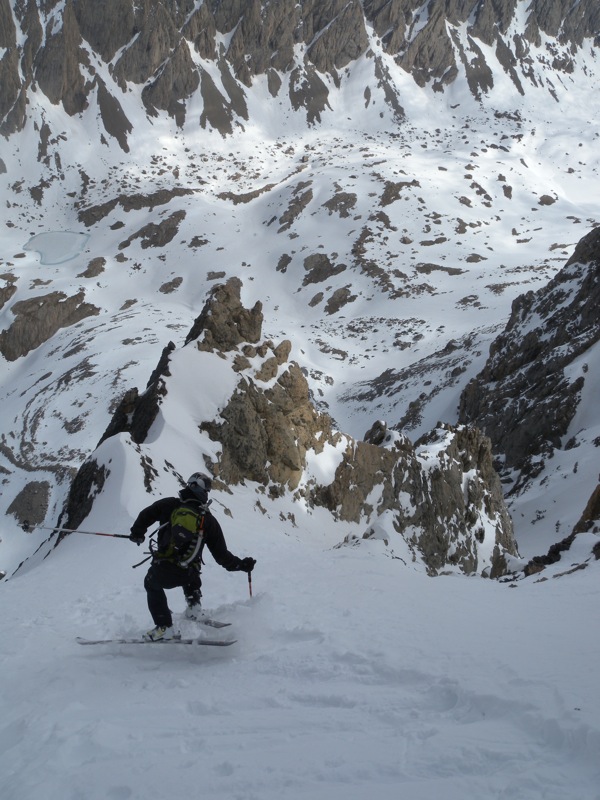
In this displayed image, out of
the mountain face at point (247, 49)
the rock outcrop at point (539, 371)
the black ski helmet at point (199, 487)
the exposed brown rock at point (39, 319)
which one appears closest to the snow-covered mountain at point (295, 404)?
the rock outcrop at point (539, 371)

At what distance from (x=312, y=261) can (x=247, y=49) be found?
67.5 m

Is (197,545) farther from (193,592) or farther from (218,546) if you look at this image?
(193,592)

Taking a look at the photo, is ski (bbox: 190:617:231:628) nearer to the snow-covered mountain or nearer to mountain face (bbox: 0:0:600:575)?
the snow-covered mountain

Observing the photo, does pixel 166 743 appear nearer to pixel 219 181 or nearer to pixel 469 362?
pixel 469 362

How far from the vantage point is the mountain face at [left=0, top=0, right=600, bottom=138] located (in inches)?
3819

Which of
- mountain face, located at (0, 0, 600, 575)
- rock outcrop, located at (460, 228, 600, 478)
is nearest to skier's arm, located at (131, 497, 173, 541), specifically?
mountain face, located at (0, 0, 600, 575)

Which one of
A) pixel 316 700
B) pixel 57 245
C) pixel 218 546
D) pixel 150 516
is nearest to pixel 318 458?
pixel 218 546

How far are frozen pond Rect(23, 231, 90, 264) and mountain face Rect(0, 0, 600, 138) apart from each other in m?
24.3

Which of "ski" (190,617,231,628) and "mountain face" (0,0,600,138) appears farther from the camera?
"mountain face" (0,0,600,138)

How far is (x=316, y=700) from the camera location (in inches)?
182

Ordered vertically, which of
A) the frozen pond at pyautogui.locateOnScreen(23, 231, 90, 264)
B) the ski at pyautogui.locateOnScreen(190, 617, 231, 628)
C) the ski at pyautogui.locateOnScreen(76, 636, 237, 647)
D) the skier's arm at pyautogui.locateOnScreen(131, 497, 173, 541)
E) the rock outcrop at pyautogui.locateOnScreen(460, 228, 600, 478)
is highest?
the skier's arm at pyautogui.locateOnScreen(131, 497, 173, 541)

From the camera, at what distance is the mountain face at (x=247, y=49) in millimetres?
97000

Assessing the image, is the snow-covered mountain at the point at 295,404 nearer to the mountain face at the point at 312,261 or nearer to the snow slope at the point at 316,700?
the snow slope at the point at 316,700

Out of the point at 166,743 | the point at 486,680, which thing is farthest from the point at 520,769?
the point at 166,743
